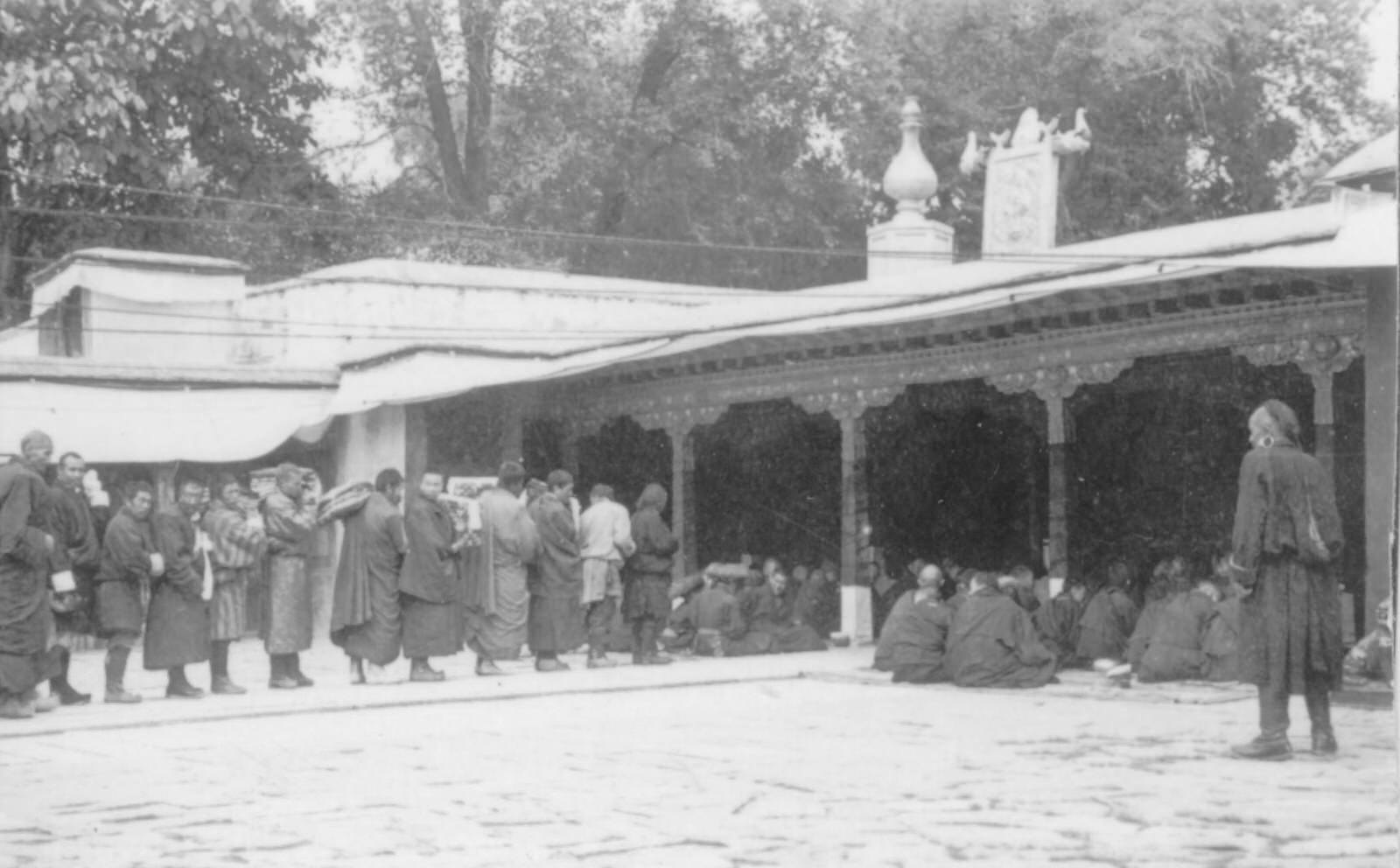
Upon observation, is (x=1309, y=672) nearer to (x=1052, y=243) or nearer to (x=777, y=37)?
(x=1052, y=243)

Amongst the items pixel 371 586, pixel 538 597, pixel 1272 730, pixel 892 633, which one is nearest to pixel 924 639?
pixel 892 633

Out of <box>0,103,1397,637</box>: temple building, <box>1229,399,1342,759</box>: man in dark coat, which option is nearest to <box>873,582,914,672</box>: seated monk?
<box>0,103,1397,637</box>: temple building

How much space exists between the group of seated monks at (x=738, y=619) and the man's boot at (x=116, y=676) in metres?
5.17

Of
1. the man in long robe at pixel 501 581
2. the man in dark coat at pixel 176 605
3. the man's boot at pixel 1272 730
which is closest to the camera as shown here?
the man's boot at pixel 1272 730

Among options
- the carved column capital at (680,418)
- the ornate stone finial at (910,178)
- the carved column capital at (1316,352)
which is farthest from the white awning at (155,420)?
the carved column capital at (1316,352)

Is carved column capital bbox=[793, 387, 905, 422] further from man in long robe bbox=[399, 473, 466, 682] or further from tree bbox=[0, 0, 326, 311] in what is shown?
tree bbox=[0, 0, 326, 311]

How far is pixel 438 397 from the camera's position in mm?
15844

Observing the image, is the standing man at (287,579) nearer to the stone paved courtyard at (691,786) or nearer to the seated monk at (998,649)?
the stone paved courtyard at (691,786)

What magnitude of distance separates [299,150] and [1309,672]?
19218 mm

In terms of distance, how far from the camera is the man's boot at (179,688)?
10.4 metres

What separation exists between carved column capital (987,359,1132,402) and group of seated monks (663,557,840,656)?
277 centimetres

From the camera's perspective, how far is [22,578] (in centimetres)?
888

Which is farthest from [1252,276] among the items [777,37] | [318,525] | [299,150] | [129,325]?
[777,37]

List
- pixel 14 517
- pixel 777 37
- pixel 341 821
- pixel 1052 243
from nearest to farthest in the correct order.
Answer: pixel 341 821, pixel 14 517, pixel 1052 243, pixel 777 37
